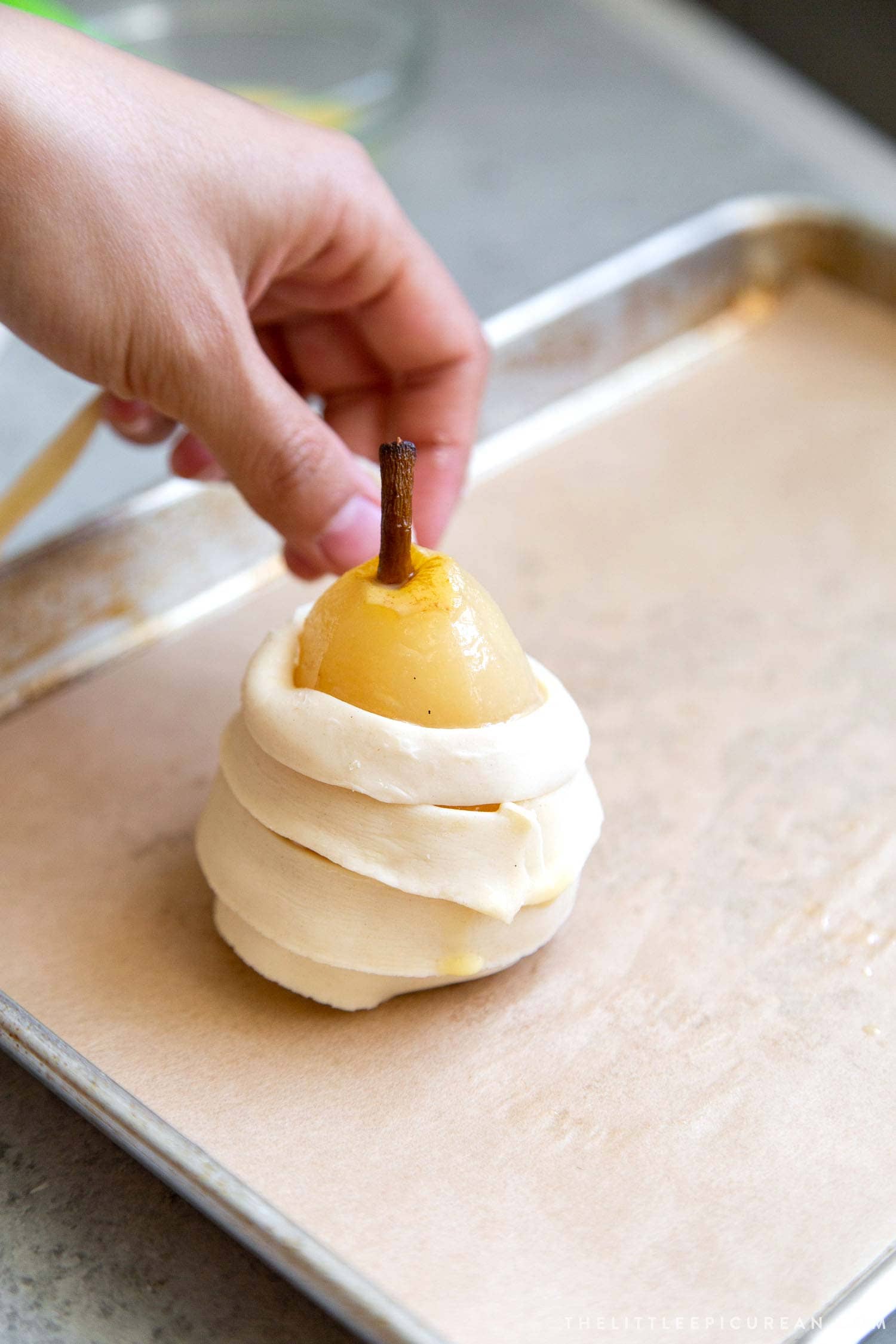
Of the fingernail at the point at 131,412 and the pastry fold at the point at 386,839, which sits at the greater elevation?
the pastry fold at the point at 386,839

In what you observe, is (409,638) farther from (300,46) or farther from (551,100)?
(551,100)

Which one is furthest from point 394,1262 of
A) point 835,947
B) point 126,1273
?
point 835,947

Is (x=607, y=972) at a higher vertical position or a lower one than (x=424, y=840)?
lower

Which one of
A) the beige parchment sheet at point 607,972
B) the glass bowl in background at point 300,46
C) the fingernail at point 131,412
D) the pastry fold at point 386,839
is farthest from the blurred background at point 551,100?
the pastry fold at point 386,839

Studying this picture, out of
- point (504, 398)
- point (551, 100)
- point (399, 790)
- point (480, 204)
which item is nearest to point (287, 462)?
point (399, 790)

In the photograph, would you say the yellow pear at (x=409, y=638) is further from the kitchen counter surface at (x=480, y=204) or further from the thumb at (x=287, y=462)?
the kitchen counter surface at (x=480, y=204)

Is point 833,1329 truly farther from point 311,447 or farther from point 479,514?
point 479,514

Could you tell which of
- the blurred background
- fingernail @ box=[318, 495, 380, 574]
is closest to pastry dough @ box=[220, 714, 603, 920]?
fingernail @ box=[318, 495, 380, 574]
